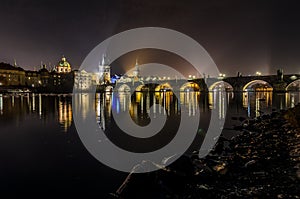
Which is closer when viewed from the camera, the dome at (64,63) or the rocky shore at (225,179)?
the rocky shore at (225,179)

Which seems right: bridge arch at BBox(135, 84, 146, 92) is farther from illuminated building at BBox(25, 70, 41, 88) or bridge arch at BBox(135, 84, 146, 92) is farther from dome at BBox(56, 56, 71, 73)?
dome at BBox(56, 56, 71, 73)

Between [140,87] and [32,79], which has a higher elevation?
[32,79]

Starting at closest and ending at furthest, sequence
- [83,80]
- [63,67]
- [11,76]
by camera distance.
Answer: [11,76], [83,80], [63,67]

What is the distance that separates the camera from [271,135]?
13094 mm

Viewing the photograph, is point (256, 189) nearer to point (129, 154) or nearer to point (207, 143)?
point (129, 154)

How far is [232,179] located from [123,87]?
138 meters

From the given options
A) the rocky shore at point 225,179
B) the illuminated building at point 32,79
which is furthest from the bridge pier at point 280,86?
the illuminated building at point 32,79

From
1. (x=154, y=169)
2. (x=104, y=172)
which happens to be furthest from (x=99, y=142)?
(x=154, y=169)

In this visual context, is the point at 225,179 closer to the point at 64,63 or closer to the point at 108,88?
the point at 108,88

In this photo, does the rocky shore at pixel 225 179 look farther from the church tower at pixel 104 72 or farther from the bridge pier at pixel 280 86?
the church tower at pixel 104 72

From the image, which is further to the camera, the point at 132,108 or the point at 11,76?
the point at 11,76

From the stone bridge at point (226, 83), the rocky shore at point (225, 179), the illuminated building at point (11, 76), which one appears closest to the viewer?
the rocky shore at point (225, 179)

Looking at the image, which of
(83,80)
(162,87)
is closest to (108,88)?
(83,80)

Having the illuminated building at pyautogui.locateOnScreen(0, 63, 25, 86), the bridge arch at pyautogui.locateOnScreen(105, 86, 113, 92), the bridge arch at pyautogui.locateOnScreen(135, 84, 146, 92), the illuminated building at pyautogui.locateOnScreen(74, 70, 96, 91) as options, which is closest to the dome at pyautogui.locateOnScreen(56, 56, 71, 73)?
the illuminated building at pyautogui.locateOnScreen(74, 70, 96, 91)
